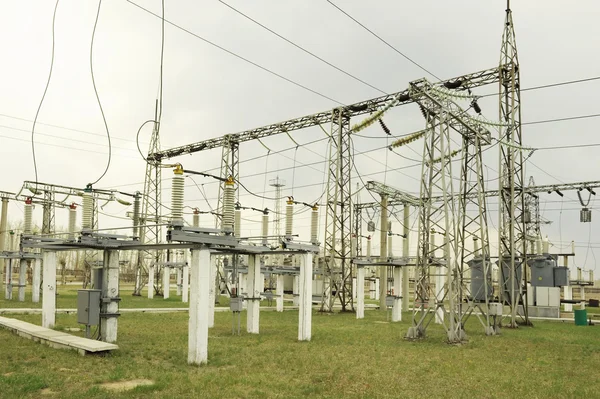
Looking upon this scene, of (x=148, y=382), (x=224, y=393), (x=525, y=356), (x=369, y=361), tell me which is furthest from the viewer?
(x=525, y=356)

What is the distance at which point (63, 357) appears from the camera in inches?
562

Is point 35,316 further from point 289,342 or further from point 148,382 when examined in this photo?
point 148,382

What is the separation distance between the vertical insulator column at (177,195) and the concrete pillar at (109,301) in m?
5.07

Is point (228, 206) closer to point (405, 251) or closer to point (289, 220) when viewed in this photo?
point (289, 220)

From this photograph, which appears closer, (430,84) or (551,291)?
(430,84)

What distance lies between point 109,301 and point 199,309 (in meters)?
4.86

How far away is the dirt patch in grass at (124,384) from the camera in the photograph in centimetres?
1105

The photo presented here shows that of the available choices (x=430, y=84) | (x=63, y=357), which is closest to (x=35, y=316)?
(x=63, y=357)

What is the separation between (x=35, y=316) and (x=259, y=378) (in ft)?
61.2

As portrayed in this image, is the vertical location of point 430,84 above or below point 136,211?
above

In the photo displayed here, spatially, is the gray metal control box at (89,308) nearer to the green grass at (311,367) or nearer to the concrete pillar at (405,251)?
the green grass at (311,367)

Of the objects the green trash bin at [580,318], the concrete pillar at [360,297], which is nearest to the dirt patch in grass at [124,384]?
the concrete pillar at [360,297]

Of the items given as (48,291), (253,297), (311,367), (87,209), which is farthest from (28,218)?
(311,367)

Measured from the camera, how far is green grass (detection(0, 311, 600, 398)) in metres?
11.4
